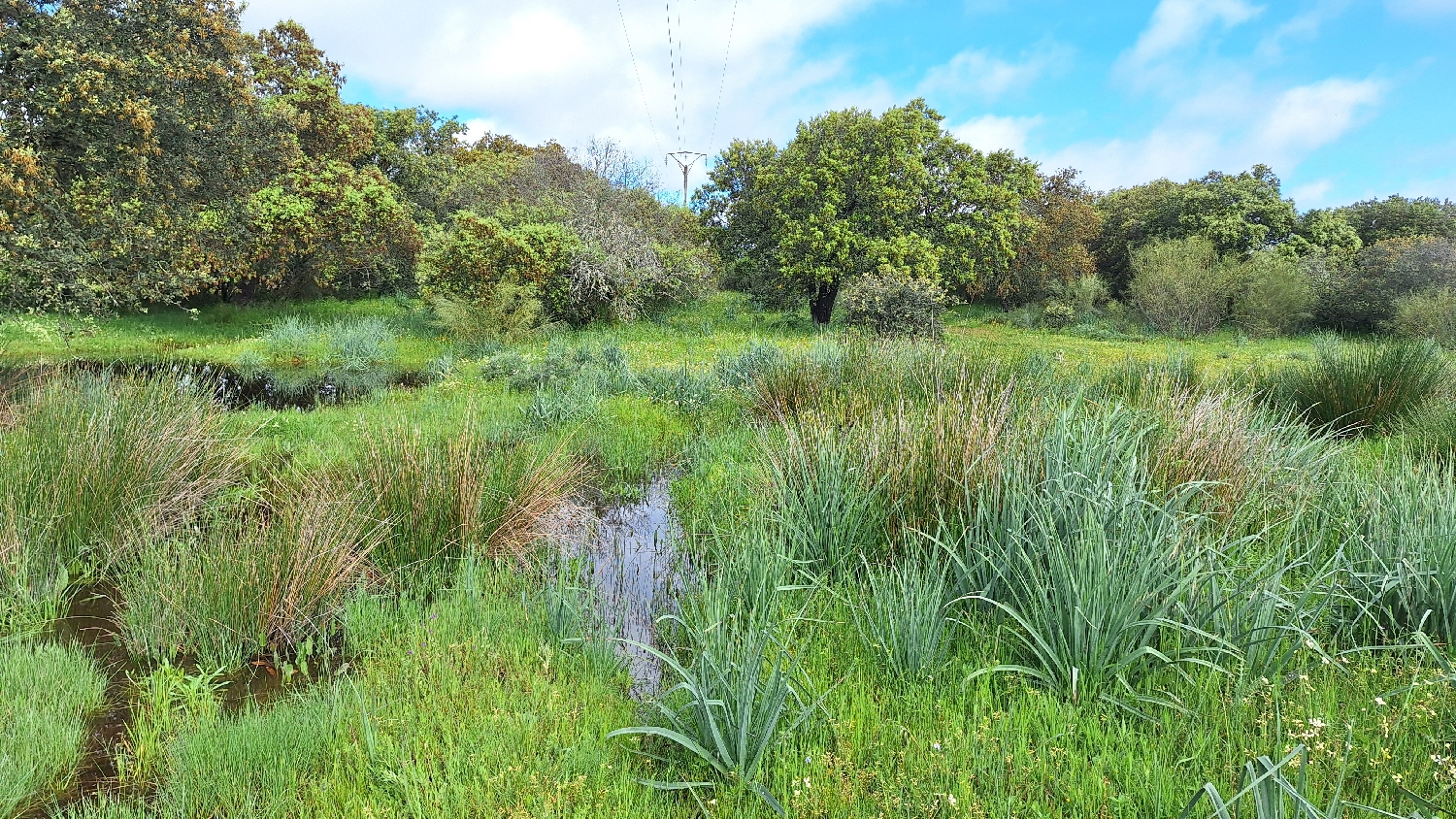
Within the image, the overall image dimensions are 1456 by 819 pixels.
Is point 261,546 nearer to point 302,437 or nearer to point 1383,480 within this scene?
point 302,437

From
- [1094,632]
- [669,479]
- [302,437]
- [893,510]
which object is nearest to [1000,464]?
[893,510]

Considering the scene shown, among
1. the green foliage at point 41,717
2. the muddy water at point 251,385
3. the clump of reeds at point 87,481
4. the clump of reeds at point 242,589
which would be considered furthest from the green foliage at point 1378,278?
the green foliage at point 41,717

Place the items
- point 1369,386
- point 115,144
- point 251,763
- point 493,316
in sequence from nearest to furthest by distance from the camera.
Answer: point 251,763, point 1369,386, point 115,144, point 493,316

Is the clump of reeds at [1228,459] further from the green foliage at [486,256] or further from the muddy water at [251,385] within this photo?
the green foliage at [486,256]

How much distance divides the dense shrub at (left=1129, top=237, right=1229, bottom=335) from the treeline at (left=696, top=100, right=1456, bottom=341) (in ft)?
0.16

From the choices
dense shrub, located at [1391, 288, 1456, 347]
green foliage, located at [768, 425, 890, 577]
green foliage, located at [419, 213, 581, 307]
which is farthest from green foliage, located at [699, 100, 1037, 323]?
green foliage, located at [768, 425, 890, 577]

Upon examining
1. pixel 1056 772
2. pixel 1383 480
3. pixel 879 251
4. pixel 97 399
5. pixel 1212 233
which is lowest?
pixel 1056 772

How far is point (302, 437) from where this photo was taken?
22.2 ft

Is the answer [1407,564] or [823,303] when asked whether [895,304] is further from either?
[1407,564]

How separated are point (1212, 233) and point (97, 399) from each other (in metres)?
28.7

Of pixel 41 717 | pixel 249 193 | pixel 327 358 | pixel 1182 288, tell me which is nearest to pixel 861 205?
pixel 1182 288

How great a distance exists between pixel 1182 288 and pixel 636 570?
20.9 meters

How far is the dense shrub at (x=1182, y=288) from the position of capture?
19.6 meters

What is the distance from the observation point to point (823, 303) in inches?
754
